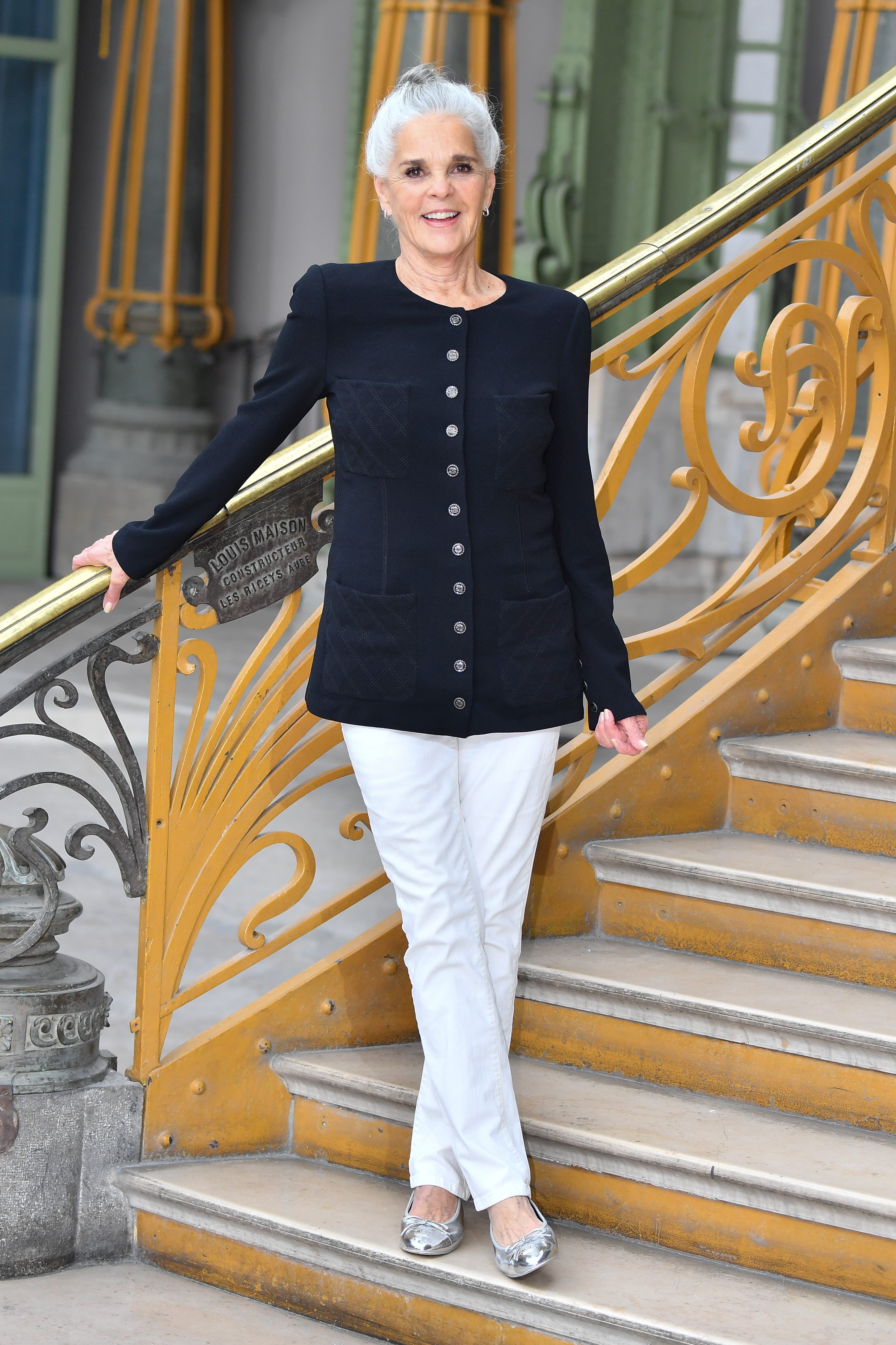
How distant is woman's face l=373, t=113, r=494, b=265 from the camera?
2197 mm

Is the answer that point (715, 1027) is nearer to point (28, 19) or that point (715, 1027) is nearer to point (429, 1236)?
point (429, 1236)

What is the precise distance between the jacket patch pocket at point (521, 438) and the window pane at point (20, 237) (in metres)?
7.87

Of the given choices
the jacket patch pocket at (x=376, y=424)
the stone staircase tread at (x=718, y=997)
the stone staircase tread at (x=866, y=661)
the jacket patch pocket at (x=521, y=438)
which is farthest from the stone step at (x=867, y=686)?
the jacket patch pocket at (x=376, y=424)

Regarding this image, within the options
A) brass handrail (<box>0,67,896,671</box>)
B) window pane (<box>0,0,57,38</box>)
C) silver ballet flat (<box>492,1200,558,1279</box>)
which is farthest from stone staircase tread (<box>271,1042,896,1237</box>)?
window pane (<box>0,0,57,38</box>)

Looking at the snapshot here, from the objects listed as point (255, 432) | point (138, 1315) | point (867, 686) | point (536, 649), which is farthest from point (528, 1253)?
point (867, 686)

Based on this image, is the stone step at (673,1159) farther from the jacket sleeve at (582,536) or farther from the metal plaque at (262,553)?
the metal plaque at (262,553)

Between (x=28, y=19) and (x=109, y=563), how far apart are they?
784cm

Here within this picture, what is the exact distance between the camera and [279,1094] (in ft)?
9.32

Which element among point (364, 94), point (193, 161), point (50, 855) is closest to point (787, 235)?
point (50, 855)

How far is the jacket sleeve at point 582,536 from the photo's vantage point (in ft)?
7.62

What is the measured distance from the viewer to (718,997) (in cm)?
270

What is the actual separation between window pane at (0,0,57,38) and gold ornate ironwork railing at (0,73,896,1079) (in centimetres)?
724

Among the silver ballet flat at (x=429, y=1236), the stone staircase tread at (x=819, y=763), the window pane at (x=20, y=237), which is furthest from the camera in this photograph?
the window pane at (x=20, y=237)

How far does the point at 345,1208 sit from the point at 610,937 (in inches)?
28.2
